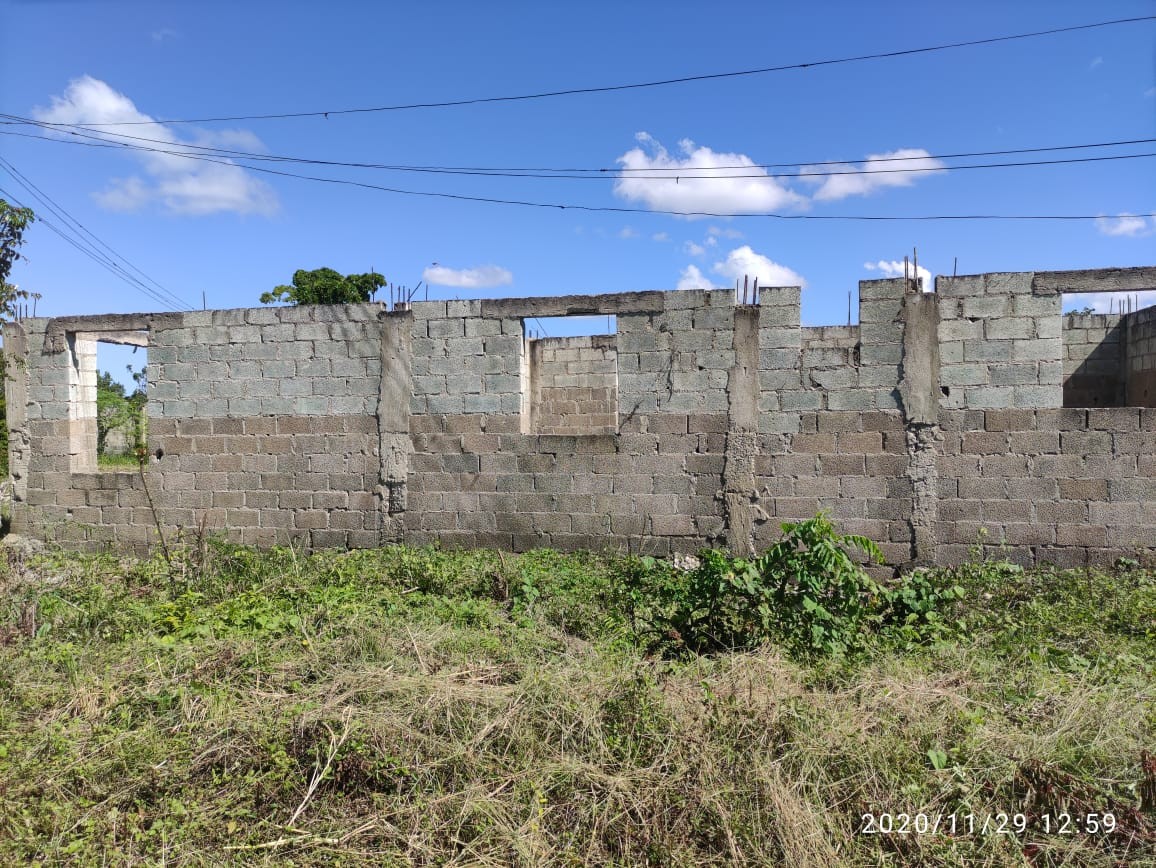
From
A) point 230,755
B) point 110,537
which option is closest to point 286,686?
point 230,755

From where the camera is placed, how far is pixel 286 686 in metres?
3.92

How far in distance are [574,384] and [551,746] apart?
8242 millimetres

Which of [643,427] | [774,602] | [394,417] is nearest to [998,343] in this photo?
[643,427]

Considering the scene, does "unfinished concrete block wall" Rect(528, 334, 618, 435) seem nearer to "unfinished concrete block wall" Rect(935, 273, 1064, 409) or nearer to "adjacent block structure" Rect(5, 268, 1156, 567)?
"adjacent block structure" Rect(5, 268, 1156, 567)

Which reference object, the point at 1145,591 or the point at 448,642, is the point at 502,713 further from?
the point at 1145,591

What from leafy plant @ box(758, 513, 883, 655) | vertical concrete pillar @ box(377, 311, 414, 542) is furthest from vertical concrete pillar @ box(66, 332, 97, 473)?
leafy plant @ box(758, 513, 883, 655)

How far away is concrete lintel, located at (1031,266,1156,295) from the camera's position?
Answer: 254 inches

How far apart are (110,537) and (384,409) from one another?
3559 millimetres

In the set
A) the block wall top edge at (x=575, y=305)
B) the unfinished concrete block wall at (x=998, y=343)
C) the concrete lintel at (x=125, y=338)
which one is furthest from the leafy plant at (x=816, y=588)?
the concrete lintel at (x=125, y=338)

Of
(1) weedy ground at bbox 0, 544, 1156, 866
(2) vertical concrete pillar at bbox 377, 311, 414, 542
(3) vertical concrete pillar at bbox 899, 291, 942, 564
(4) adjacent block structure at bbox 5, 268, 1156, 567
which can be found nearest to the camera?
(1) weedy ground at bbox 0, 544, 1156, 866

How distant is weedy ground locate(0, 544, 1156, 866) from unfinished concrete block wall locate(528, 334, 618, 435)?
6.47 metres

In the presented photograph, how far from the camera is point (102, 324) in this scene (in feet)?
27.9

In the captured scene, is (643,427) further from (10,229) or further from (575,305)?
(10,229)

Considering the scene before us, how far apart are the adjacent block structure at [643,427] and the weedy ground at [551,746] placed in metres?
2.06
